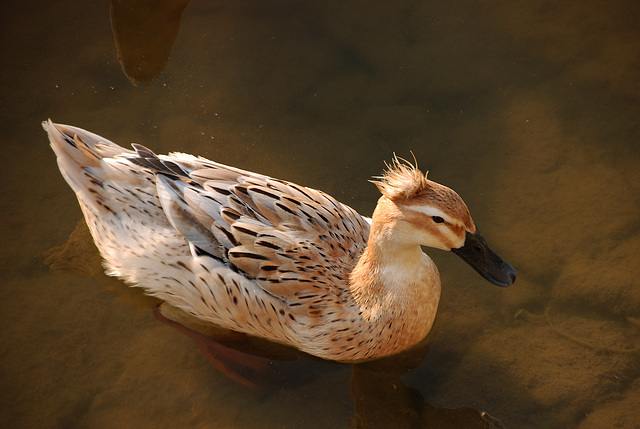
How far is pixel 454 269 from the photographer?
4.72 m

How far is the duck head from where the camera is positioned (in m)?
3.55

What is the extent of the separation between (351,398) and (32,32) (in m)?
4.84

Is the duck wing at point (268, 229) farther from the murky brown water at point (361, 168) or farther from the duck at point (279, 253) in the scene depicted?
the murky brown water at point (361, 168)

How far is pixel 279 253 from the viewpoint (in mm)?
3953

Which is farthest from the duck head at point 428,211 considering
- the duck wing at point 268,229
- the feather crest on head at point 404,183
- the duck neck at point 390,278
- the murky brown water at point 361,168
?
the murky brown water at point 361,168

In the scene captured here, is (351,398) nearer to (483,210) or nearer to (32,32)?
(483,210)

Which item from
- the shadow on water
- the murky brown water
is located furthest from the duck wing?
the murky brown water

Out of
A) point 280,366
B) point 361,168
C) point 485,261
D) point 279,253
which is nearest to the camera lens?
point 485,261

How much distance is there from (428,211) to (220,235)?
1.36 meters

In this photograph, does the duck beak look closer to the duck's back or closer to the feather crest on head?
the feather crest on head

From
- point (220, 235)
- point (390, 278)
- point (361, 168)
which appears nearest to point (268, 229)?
point (220, 235)

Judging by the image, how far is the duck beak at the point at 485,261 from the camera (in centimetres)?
378

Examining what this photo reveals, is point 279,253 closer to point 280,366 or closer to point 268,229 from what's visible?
point 268,229

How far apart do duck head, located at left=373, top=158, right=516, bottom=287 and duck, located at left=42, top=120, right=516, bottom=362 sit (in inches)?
0.5
